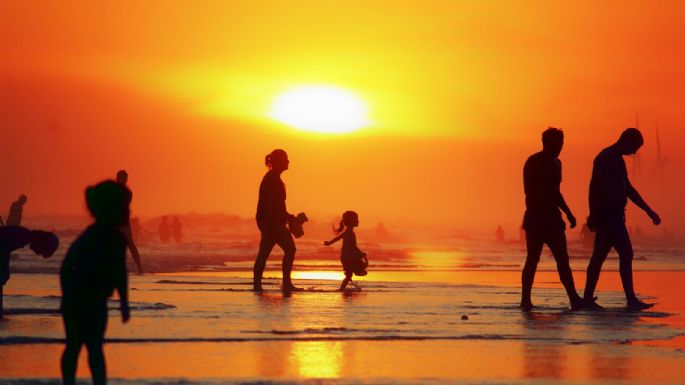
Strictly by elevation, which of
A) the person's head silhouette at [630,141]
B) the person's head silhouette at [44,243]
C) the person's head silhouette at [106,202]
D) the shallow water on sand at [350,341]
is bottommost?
the shallow water on sand at [350,341]

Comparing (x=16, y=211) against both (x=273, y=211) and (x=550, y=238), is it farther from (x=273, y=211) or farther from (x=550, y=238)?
(x=550, y=238)

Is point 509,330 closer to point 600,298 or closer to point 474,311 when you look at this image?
point 474,311

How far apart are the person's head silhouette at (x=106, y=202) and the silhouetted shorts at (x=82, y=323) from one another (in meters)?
0.52

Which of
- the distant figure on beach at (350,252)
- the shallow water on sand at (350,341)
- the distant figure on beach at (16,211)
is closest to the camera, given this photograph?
the shallow water on sand at (350,341)

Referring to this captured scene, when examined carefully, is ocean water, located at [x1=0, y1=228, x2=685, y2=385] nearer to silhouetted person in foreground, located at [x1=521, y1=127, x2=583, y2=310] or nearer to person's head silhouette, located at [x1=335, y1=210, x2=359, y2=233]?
silhouetted person in foreground, located at [x1=521, y1=127, x2=583, y2=310]

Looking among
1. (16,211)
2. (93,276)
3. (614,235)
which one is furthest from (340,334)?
(16,211)

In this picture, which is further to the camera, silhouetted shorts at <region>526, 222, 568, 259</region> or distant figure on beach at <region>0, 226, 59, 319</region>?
silhouetted shorts at <region>526, 222, 568, 259</region>

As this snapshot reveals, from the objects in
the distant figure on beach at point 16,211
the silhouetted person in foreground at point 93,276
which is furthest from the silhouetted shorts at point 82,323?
the distant figure on beach at point 16,211

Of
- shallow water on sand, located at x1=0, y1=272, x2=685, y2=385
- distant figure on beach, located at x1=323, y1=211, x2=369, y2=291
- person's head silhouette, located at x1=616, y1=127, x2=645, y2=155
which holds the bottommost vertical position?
shallow water on sand, located at x1=0, y1=272, x2=685, y2=385

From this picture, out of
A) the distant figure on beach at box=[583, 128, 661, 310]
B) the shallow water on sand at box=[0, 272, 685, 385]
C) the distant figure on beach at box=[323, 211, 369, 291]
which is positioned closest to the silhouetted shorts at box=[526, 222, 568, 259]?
the distant figure on beach at box=[583, 128, 661, 310]

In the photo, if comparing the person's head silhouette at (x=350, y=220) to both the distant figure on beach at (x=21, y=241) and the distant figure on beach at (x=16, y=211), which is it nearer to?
the distant figure on beach at (x=21, y=241)

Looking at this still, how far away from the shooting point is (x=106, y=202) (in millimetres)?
8000

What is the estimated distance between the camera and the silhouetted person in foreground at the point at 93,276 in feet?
26.1

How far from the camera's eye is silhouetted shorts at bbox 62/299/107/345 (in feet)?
26.1
